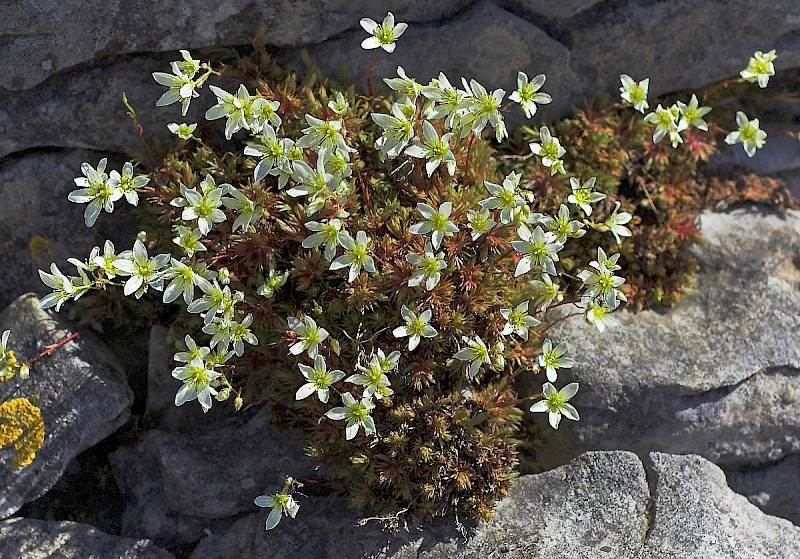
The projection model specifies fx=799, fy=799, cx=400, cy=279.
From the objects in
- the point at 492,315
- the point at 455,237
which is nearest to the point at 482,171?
the point at 455,237

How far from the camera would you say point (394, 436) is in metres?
4.05

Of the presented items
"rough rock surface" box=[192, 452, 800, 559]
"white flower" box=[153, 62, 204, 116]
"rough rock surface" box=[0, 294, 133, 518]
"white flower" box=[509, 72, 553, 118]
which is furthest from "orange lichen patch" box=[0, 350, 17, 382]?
"white flower" box=[509, 72, 553, 118]

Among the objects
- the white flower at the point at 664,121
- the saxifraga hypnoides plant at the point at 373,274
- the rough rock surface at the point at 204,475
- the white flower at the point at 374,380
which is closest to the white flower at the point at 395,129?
the saxifraga hypnoides plant at the point at 373,274

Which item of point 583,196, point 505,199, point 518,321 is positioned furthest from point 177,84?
point 583,196

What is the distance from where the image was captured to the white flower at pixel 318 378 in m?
3.77

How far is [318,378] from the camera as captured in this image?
382 centimetres

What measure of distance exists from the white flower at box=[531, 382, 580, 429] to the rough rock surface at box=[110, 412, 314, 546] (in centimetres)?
137

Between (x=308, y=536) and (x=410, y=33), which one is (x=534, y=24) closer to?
(x=410, y=33)

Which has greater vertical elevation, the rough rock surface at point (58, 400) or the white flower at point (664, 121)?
the white flower at point (664, 121)

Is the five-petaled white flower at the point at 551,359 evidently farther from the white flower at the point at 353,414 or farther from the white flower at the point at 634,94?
the white flower at the point at 634,94

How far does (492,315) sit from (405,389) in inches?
23.7

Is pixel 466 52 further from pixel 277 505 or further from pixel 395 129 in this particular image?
pixel 277 505

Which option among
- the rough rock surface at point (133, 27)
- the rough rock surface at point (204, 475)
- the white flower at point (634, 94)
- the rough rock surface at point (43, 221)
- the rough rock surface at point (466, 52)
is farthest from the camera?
the rough rock surface at point (466, 52)

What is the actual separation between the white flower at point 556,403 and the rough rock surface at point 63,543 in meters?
2.18
